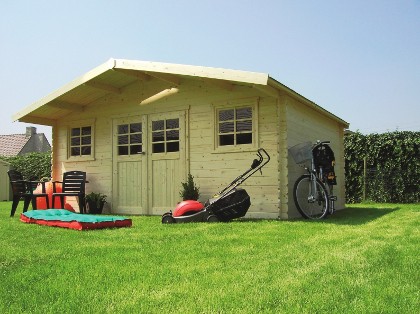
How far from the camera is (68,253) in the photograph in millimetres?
4121

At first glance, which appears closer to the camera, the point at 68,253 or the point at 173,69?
the point at 68,253

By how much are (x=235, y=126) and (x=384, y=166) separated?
6.28m

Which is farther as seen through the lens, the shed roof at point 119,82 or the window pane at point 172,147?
the window pane at point 172,147

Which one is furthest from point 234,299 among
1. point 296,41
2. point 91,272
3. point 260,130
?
point 260,130

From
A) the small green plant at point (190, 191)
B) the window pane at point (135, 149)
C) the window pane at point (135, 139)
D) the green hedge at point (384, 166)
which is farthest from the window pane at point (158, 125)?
the green hedge at point (384, 166)

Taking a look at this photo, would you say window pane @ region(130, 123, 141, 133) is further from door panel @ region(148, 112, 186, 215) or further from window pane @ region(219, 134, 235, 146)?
window pane @ region(219, 134, 235, 146)

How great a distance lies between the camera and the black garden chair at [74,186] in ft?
32.3

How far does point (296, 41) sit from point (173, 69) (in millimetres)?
2385

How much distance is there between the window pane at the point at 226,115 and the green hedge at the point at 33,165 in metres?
12.2

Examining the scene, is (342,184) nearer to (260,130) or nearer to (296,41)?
(260,130)

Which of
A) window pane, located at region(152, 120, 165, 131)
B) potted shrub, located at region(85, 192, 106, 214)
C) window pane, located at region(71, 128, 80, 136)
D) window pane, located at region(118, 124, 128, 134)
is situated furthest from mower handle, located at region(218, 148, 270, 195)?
window pane, located at region(71, 128, 80, 136)

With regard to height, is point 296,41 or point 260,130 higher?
point 296,41

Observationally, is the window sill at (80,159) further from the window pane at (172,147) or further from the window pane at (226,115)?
the window pane at (226,115)

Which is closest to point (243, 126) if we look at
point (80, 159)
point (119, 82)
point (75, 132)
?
point (119, 82)
